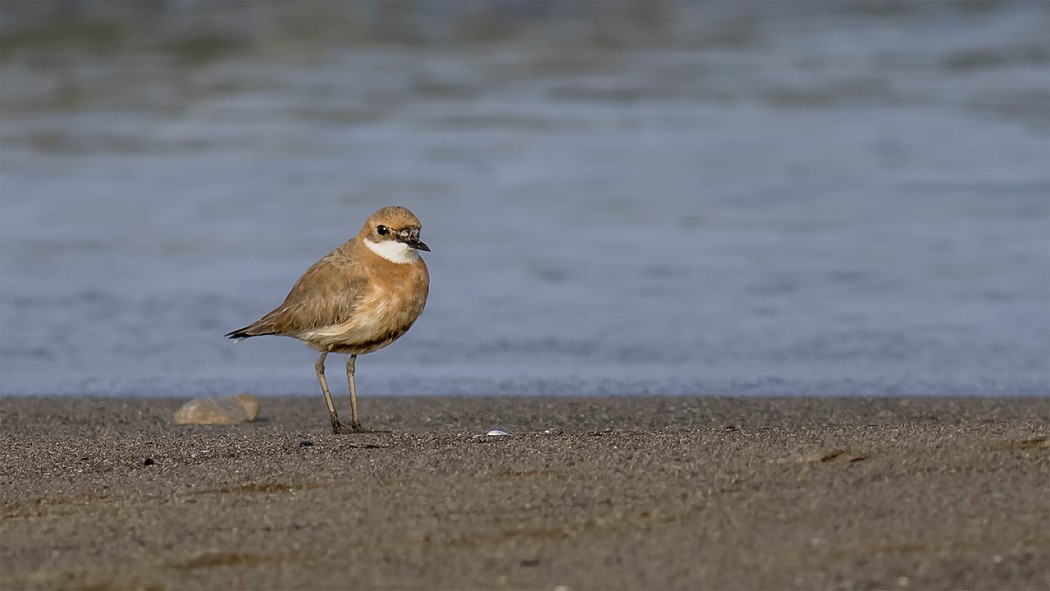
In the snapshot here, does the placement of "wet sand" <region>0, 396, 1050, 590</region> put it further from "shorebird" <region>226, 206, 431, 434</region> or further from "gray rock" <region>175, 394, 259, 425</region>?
"gray rock" <region>175, 394, 259, 425</region>

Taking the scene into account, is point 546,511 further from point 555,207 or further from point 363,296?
point 555,207

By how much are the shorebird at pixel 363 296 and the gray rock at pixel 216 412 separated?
1.24 ft

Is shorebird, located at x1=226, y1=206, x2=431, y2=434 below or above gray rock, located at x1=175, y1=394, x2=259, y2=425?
above

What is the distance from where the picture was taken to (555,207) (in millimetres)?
11016

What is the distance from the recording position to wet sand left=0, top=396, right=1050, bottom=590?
10.9 ft

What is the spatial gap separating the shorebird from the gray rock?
1.24ft

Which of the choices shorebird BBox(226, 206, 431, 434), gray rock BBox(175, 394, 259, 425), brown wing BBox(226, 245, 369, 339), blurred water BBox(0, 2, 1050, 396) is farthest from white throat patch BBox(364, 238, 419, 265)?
blurred water BBox(0, 2, 1050, 396)

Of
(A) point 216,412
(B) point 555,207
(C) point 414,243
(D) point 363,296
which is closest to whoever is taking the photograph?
(D) point 363,296

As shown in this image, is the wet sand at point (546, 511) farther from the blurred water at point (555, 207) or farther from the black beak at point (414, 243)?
the blurred water at point (555, 207)

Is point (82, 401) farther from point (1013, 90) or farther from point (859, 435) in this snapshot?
point (1013, 90)

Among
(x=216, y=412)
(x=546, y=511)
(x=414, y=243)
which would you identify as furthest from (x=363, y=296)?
(x=546, y=511)

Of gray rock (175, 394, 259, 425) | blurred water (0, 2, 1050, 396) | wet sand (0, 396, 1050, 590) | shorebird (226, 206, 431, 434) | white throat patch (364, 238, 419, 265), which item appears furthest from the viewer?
blurred water (0, 2, 1050, 396)

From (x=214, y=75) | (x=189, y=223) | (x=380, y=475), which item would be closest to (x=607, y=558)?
(x=380, y=475)

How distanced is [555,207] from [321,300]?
529 cm
